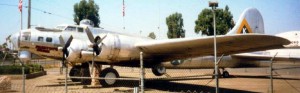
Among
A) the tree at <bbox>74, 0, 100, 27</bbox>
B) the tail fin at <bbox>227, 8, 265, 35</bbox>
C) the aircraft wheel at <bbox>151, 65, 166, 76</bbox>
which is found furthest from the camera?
the tree at <bbox>74, 0, 100, 27</bbox>

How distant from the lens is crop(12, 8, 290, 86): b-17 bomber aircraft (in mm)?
10445

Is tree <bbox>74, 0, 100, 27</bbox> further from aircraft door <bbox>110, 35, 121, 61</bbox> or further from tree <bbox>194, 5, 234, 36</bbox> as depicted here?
aircraft door <bbox>110, 35, 121, 61</bbox>

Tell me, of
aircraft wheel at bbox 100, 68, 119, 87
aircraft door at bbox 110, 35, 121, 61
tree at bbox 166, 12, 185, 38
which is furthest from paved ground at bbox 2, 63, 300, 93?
tree at bbox 166, 12, 185, 38

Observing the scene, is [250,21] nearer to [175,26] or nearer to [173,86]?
[173,86]

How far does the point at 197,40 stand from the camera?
10.2 metres

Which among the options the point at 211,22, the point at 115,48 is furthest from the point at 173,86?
the point at 211,22

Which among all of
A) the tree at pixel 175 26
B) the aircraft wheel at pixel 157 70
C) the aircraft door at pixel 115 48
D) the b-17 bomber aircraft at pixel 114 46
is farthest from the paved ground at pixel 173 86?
the tree at pixel 175 26

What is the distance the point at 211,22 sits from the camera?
55250 mm

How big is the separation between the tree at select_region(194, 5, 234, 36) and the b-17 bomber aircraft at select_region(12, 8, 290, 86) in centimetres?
4073

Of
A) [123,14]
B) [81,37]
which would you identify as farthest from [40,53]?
[123,14]

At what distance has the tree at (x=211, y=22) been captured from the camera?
5419 cm

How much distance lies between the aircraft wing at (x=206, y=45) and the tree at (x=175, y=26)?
2125 inches

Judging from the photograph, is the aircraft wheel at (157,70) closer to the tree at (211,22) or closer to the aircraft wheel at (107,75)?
the aircraft wheel at (107,75)

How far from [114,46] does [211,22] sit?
45.7 meters
